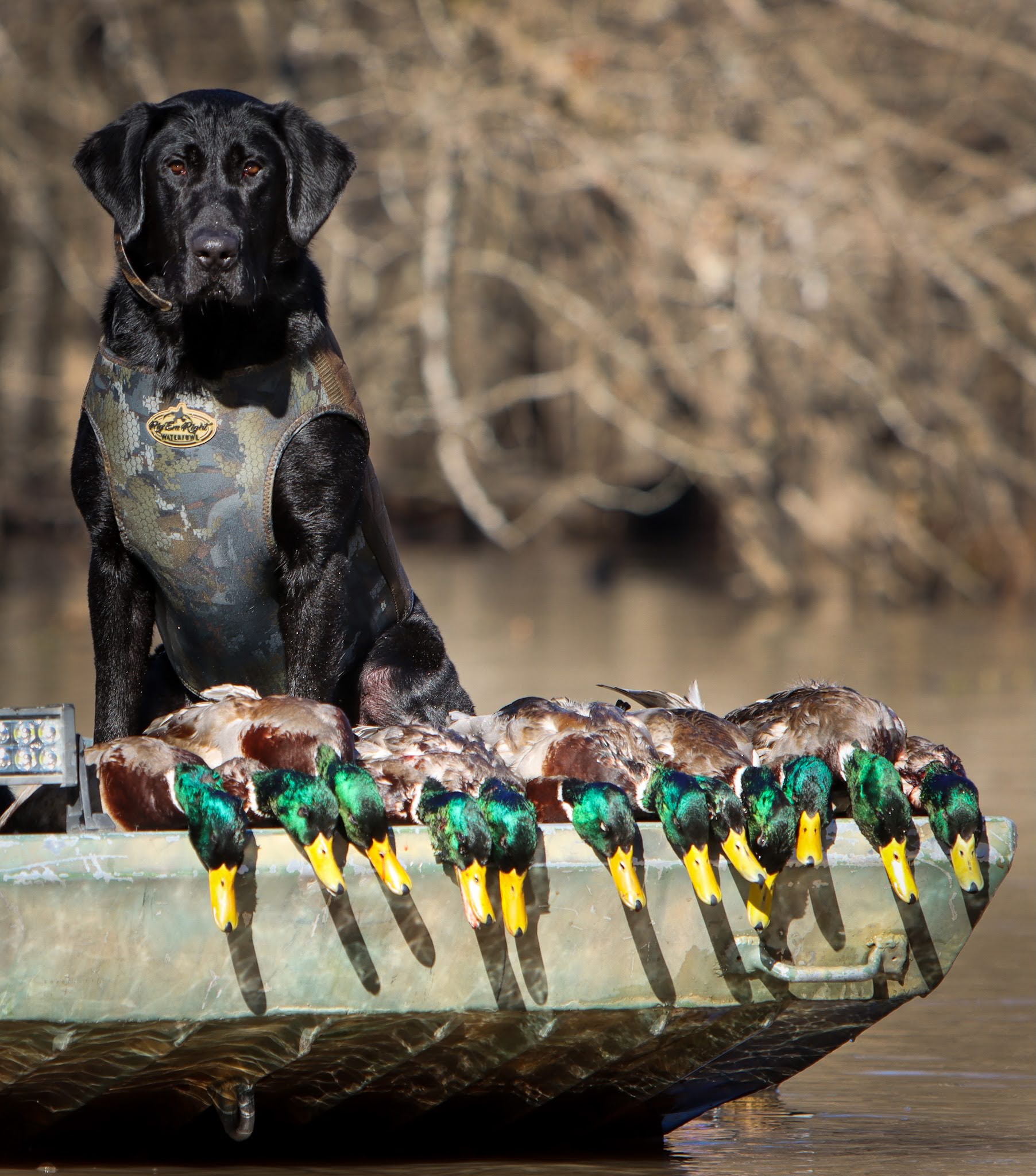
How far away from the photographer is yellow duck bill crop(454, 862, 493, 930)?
3092 millimetres

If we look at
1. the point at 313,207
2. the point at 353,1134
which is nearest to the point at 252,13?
the point at 313,207

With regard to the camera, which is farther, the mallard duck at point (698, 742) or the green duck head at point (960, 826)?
the mallard duck at point (698, 742)

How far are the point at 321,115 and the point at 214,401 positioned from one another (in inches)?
362

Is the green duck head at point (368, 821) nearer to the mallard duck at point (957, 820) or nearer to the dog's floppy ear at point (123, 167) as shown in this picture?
the mallard duck at point (957, 820)

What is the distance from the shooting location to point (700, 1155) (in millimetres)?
3510

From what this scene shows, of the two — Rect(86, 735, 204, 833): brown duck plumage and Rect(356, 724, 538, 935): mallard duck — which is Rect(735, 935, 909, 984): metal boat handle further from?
Rect(86, 735, 204, 833): brown duck plumage

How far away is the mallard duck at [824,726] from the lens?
3.64m

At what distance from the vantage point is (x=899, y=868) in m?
3.29

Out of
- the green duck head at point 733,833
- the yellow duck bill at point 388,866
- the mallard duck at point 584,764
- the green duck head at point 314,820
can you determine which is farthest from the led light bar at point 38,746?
the green duck head at point 733,833

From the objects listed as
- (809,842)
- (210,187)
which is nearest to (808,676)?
(210,187)

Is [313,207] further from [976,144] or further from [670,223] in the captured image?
[976,144]

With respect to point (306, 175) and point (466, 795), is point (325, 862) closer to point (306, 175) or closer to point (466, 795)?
point (466, 795)

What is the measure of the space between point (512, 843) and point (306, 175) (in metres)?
1.69

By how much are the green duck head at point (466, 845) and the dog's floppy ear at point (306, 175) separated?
1494 mm
